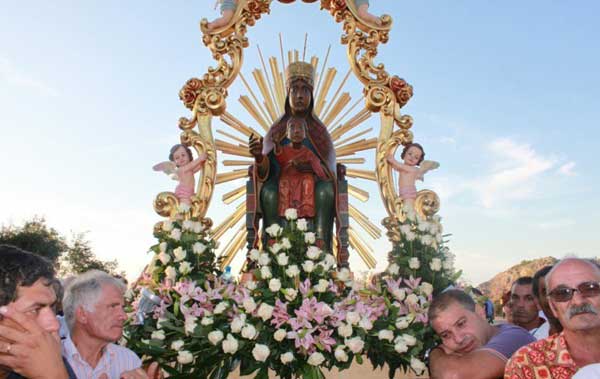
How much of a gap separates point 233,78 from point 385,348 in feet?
16.7

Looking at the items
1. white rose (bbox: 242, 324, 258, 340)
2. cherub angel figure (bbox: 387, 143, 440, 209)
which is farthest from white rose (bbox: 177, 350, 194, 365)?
cherub angel figure (bbox: 387, 143, 440, 209)

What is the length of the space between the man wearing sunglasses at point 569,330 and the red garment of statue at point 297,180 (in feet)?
12.8

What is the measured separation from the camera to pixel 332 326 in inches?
136

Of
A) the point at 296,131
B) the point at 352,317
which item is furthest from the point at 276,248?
the point at 296,131

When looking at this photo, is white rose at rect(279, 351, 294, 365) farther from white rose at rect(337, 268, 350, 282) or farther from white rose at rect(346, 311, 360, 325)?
white rose at rect(337, 268, 350, 282)

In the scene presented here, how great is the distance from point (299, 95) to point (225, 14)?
7.04 feet

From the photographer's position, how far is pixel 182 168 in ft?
23.4

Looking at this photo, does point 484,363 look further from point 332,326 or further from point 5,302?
point 5,302

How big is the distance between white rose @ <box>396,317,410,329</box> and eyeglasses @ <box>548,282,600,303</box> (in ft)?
3.99

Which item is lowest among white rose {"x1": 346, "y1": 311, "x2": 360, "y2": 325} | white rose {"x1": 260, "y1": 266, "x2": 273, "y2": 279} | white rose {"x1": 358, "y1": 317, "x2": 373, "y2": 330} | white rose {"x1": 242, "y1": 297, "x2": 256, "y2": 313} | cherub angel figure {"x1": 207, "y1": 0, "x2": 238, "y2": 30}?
white rose {"x1": 358, "y1": 317, "x2": 373, "y2": 330}

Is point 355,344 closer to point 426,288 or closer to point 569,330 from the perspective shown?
point 426,288

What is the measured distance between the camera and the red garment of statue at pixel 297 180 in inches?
248

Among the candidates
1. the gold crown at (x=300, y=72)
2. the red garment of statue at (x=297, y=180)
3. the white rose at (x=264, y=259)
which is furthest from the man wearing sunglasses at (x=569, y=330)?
the gold crown at (x=300, y=72)

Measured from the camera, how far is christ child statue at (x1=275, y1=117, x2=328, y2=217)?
6.29 m
